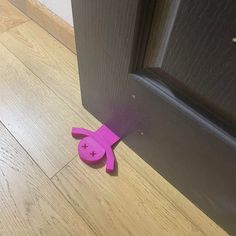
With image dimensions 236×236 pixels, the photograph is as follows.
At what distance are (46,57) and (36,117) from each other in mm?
237

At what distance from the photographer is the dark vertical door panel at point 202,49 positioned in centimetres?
27

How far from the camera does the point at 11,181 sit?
0.62 meters

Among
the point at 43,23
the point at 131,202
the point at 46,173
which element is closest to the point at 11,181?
the point at 46,173

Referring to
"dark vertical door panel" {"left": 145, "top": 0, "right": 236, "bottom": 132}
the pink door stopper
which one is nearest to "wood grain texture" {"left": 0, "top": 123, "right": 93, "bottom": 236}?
the pink door stopper

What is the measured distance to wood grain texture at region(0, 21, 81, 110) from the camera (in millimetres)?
787

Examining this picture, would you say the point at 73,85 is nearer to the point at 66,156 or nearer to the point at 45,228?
the point at 66,156

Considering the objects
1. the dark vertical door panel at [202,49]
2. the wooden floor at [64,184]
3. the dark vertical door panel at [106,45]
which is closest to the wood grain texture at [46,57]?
the wooden floor at [64,184]

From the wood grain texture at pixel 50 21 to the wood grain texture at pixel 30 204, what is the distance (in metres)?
0.39

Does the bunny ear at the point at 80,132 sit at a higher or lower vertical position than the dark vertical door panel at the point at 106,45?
lower

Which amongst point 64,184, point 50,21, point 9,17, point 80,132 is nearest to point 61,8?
point 50,21

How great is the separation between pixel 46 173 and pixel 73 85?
285 millimetres

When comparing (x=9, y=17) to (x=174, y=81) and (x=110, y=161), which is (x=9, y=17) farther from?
(x=174, y=81)

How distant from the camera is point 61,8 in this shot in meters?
0.78

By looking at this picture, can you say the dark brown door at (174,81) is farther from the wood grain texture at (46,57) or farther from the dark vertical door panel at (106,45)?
the wood grain texture at (46,57)
